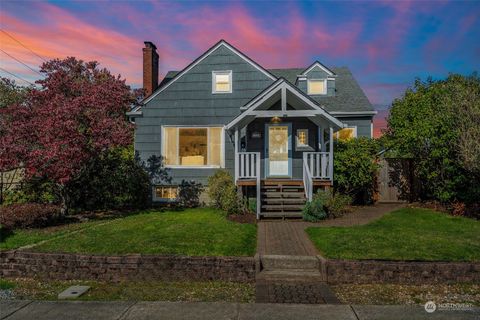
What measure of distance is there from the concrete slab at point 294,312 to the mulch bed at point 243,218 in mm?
6249

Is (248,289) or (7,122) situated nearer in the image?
(248,289)

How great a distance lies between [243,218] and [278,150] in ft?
14.2

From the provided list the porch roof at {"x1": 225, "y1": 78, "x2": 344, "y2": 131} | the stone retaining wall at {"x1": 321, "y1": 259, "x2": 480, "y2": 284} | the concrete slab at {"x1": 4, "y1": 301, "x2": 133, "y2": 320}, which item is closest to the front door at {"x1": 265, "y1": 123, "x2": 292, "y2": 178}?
the porch roof at {"x1": 225, "y1": 78, "x2": 344, "y2": 131}

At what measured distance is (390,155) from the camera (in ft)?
53.6

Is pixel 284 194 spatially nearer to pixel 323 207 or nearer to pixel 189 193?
pixel 323 207

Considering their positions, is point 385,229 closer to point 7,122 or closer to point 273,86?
point 273,86

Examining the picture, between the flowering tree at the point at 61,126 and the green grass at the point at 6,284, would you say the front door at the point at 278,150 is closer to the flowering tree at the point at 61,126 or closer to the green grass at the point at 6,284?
the flowering tree at the point at 61,126

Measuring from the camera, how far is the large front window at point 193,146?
16.5 meters

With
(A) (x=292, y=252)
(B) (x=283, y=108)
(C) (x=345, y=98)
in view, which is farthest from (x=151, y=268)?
(C) (x=345, y=98)

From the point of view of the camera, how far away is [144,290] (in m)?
6.86

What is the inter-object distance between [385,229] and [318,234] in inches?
77.0

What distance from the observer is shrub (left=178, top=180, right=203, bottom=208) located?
16250mm

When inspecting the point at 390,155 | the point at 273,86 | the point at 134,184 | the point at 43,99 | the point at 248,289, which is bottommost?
the point at 248,289

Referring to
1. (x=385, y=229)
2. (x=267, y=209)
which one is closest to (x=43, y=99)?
(x=267, y=209)
